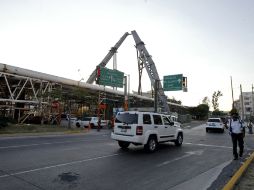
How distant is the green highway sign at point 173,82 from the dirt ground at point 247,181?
102ft

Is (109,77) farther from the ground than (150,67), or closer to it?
closer to it

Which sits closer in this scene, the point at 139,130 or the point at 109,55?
the point at 139,130

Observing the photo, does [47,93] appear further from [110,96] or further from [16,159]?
[16,159]

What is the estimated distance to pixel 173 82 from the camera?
4006 centimetres

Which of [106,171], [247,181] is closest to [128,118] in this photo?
[106,171]

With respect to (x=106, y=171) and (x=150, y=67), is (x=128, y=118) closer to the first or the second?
(x=106, y=171)

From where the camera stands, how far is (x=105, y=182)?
6.93 metres

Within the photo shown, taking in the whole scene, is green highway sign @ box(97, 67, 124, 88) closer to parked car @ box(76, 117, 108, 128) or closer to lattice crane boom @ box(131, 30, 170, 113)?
parked car @ box(76, 117, 108, 128)

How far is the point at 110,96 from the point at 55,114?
1756cm

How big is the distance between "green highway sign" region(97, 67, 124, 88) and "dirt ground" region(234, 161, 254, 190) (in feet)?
88.0

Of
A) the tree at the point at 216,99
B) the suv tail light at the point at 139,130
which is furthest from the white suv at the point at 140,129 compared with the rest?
the tree at the point at 216,99

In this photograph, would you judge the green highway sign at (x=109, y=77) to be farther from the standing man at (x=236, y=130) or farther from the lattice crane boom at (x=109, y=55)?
the standing man at (x=236, y=130)

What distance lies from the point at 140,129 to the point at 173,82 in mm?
28792

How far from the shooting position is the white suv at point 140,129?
12.2 m
